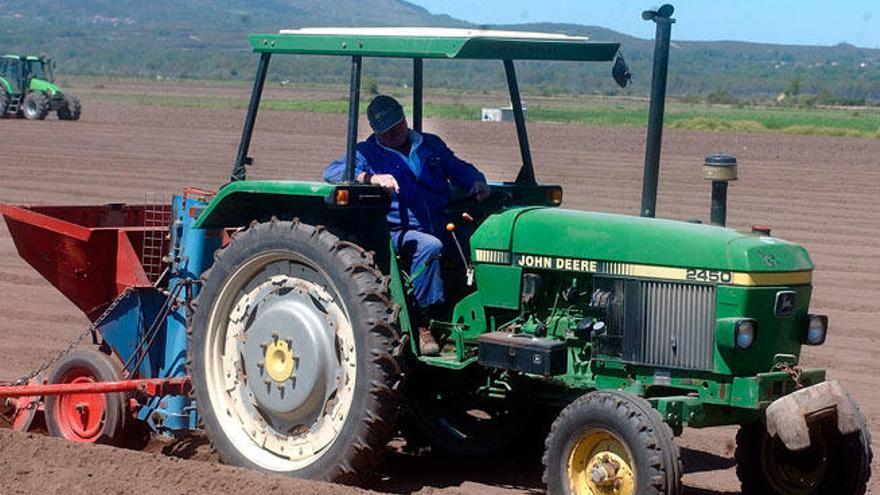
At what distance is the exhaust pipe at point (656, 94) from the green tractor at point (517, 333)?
1 cm

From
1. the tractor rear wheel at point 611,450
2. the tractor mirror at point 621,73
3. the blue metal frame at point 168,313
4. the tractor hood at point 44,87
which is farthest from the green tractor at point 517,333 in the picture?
the tractor hood at point 44,87

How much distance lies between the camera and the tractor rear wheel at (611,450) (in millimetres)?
5664

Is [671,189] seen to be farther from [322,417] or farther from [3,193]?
[322,417]

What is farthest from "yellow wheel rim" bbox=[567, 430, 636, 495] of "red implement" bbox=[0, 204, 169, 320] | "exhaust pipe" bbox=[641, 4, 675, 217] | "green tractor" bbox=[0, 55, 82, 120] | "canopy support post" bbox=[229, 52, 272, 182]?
"green tractor" bbox=[0, 55, 82, 120]

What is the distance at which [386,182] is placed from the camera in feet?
22.0

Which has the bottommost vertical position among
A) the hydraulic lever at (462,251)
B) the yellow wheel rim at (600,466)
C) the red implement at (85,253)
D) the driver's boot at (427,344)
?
the yellow wheel rim at (600,466)

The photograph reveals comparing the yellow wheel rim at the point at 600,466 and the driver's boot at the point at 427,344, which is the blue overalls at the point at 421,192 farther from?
the yellow wheel rim at the point at 600,466

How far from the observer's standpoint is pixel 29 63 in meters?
39.3

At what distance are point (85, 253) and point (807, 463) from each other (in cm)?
374

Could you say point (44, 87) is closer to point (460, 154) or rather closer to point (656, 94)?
point (460, 154)

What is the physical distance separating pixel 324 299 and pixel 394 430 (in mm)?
640

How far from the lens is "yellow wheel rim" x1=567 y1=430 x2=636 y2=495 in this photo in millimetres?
5809

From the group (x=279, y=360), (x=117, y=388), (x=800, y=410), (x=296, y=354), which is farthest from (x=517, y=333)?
(x=117, y=388)

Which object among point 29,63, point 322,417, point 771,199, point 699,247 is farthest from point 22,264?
point 29,63
